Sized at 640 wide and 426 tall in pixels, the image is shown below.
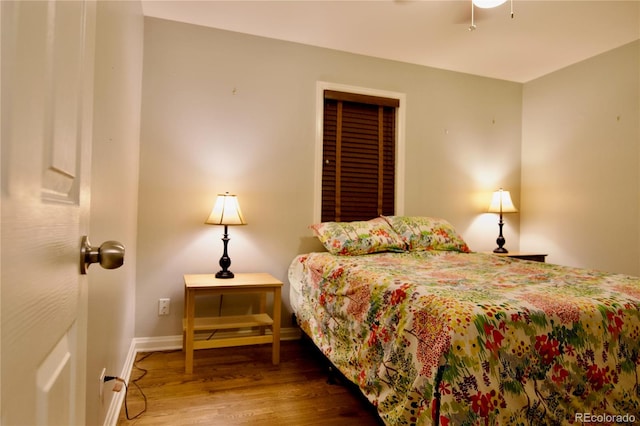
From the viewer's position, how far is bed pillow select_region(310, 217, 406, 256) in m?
2.75

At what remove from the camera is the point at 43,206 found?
427 millimetres

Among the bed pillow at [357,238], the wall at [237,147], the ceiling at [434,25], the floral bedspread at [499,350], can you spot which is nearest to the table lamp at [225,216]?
the wall at [237,147]

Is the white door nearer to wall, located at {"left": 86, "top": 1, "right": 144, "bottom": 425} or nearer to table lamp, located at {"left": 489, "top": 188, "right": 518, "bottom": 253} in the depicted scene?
wall, located at {"left": 86, "top": 1, "right": 144, "bottom": 425}

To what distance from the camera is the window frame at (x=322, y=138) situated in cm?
322

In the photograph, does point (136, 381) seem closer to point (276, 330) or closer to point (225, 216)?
point (276, 330)

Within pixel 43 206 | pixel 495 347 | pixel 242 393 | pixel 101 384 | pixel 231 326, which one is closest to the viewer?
pixel 43 206

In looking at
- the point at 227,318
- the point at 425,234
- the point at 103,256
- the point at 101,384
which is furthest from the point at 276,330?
the point at 103,256

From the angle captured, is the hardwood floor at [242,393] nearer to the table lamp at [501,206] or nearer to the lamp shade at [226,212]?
the lamp shade at [226,212]

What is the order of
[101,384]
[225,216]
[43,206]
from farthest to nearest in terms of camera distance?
[225,216] → [101,384] → [43,206]

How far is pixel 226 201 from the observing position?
2738mm

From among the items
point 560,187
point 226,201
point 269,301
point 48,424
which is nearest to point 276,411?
point 269,301

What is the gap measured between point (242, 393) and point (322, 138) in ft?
6.74

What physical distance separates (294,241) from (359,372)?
1509 mm

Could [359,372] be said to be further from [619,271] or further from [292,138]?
[619,271]
